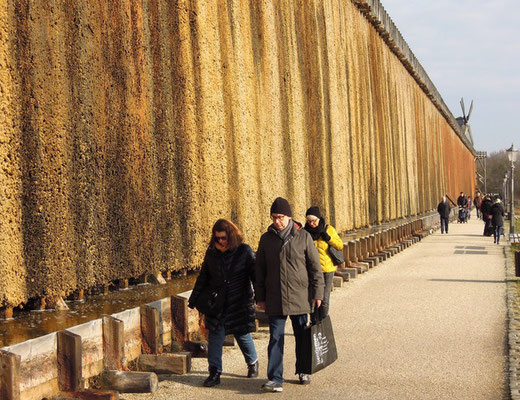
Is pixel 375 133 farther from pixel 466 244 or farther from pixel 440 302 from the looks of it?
pixel 440 302

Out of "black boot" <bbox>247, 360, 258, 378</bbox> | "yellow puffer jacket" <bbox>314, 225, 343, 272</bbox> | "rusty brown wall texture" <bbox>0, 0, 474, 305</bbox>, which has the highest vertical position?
"rusty brown wall texture" <bbox>0, 0, 474, 305</bbox>

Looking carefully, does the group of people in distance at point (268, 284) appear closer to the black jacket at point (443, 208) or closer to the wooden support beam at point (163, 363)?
the wooden support beam at point (163, 363)

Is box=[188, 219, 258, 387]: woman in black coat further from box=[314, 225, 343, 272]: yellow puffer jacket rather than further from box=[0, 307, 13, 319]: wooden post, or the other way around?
box=[314, 225, 343, 272]: yellow puffer jacket

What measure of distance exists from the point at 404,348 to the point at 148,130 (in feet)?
11.7

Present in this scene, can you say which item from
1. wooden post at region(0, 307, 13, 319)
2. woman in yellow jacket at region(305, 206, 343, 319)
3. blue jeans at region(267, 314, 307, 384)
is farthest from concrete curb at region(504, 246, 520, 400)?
wooden post at region(0, 307, 13, 319)

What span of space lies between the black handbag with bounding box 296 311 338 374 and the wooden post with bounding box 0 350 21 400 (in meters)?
2.58

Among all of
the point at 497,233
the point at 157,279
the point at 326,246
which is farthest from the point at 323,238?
the point at 497,233

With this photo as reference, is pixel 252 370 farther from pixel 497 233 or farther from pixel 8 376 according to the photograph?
pixel 497 233

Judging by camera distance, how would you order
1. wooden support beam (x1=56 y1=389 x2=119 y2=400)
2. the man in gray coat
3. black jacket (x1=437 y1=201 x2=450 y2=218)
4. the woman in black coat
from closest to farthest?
wooden support beam (x1=56 y1=389 x2=119 y2=400)
the man in gray coat
the woman in black coat
black jacket (x1=437 y1=201 x2=450 y2=218)

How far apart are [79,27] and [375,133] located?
1661cm

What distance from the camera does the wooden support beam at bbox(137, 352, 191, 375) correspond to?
7777mm

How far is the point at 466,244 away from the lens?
27531 mm

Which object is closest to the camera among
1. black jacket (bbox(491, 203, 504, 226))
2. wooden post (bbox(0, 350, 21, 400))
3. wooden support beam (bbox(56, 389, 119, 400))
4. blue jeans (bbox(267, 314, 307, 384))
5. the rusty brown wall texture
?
wooden post (bbox(0, 350, 21, 400))

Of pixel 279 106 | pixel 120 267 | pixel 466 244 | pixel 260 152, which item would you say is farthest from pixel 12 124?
pixel 466 244
